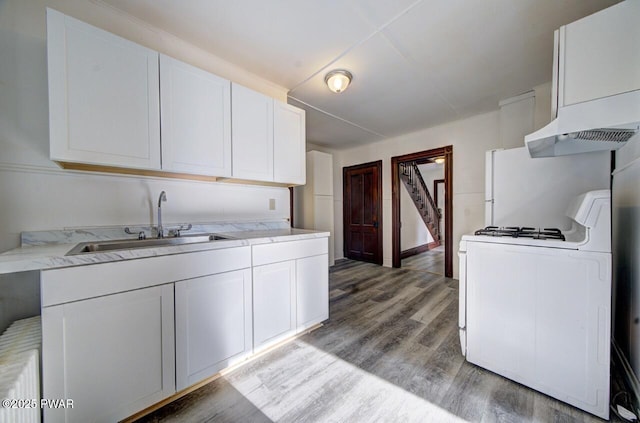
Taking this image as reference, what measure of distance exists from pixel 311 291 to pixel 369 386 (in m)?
0.90

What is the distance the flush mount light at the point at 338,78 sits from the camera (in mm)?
Answer: 2354

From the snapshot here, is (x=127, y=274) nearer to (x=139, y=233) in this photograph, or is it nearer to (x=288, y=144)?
(x=139, y=233)

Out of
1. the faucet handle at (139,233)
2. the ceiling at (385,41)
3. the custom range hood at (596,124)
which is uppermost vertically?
the ceiling at (385,41)

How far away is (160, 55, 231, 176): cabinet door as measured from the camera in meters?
1.65

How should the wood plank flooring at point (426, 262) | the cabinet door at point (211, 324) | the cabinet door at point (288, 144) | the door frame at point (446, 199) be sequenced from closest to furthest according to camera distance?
the cabinet door at point (211, 324) < the cabinet door at point (288, 144) < the door frame at point (446, 199) < the wood plank flooring at point (426, 262)

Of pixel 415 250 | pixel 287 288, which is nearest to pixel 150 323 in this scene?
pixel 287 288

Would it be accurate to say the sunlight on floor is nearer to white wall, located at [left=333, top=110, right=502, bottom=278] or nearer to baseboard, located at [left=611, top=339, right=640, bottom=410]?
baseboard, located at [left=611, top=339, right=640, bottom=410]

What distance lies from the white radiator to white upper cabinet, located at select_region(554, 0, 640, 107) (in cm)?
294

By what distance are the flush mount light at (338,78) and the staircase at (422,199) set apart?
3.66 m

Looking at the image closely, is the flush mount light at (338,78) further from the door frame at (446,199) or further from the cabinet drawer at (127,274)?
the door frame at (446,199)

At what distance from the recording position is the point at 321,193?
4605 mm

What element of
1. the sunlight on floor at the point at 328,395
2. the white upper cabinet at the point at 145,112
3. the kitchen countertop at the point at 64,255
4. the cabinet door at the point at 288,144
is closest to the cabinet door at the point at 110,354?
the kitchen countertop at the point at 64,255

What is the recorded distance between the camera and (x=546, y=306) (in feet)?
4.51

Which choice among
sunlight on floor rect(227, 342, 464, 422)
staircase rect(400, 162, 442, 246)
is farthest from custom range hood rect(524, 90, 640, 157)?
staircase rect(400, 162, 442, 246)
